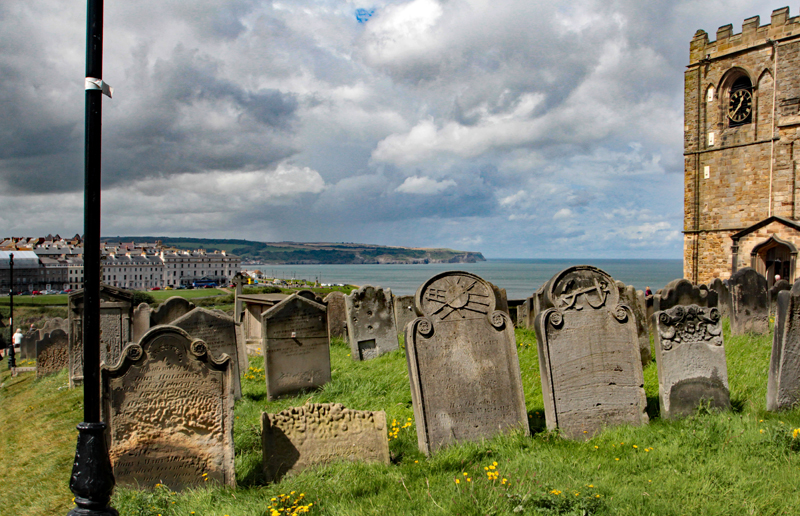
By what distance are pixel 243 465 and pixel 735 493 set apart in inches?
173

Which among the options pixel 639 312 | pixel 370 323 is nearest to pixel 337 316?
pixel 370 323

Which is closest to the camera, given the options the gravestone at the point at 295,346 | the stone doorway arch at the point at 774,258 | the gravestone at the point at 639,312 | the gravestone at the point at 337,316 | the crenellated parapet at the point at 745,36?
the gravestone at the point at 295,346

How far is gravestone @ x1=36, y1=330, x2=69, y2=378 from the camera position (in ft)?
41.8

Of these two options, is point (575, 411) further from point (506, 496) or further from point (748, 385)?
point (748, 385)

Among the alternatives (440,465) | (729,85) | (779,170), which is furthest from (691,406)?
(729,85)

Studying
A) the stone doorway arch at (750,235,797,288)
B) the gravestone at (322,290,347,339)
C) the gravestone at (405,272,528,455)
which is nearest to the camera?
the gravestone at (405,272,528,455)

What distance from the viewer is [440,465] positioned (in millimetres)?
4613

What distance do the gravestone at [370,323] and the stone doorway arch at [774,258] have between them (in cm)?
1755

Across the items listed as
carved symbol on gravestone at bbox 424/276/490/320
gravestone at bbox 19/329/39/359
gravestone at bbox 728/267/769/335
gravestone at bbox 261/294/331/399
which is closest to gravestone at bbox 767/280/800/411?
carved symbol on gravestone at bbox 424/276/490/320

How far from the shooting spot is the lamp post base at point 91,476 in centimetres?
302

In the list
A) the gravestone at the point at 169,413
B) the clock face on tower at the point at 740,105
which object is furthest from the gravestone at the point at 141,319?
the clock face on tower at the point at 740,105

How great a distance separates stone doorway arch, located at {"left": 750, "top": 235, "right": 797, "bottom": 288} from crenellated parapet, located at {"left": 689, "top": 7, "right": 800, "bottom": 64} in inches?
368

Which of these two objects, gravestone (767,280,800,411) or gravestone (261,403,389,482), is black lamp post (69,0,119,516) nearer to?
gravestone (261,403,389,482)

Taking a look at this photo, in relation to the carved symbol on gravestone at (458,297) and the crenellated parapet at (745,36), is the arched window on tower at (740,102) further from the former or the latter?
the carved symbol on gravestone at (458,297)
